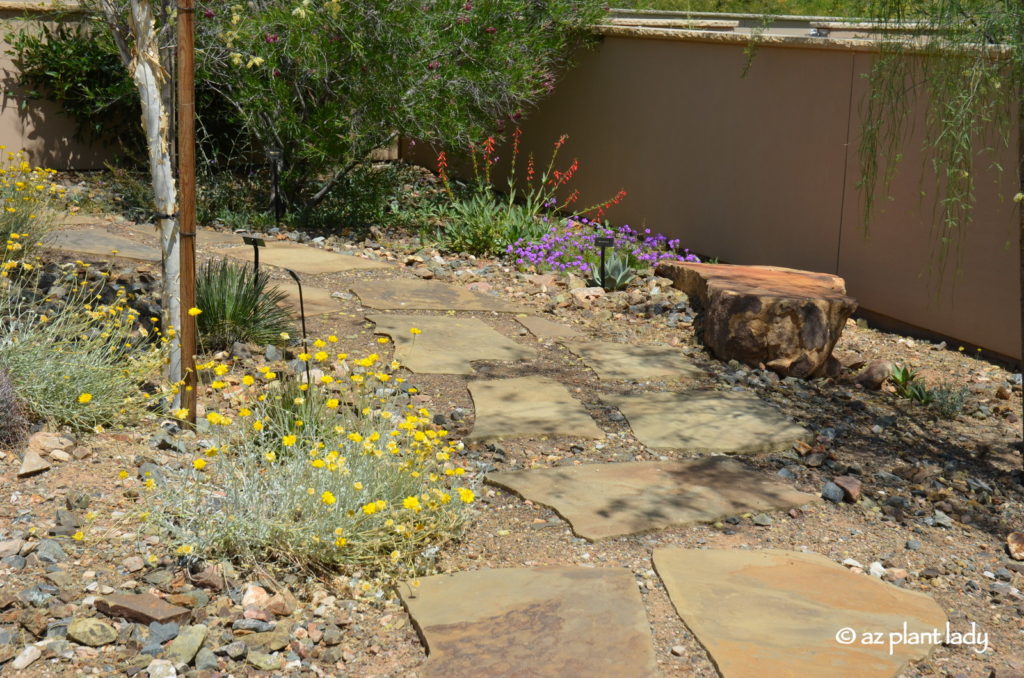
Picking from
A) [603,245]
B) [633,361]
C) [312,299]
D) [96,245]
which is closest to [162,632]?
[633,361]

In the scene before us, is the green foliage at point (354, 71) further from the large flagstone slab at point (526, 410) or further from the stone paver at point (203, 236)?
the large flagstone slab at point (526, 410)

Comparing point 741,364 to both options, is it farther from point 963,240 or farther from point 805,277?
point 963,240

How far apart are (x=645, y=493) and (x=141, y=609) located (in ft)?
6.28

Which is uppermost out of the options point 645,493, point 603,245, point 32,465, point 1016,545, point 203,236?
point 603,245

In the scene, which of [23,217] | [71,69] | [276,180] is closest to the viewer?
[23,217]

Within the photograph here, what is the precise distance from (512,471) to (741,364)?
2.25 m

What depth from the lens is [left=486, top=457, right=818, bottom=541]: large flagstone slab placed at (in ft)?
12.6

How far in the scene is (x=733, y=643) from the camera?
3.02 metres

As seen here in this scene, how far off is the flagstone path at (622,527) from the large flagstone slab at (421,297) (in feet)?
0.12

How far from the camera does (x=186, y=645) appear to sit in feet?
9.49

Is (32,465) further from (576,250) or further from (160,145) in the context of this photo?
(576,250)

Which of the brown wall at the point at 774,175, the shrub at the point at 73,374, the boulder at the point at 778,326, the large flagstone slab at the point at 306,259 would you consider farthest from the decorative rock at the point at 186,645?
the brown wall at the point at 774,175

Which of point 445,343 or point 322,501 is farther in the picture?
point 445,343

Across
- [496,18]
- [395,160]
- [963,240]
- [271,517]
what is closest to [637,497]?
[271,517]
